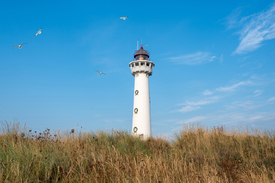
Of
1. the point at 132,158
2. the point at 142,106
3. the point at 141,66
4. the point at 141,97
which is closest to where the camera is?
the point at 132,158

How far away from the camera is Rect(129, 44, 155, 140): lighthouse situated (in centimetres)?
2545

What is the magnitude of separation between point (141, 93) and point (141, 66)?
12.5 ft

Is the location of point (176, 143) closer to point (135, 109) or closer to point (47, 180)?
point (47, 180)

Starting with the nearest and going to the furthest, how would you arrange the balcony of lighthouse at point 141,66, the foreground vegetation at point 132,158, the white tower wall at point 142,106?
1. the foreground vegetation at point 132,158
2. the white tower wall at point 142,106
3. the balcony of lighthouse at point 141,66

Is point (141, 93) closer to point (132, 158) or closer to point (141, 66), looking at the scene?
point (141, 66)

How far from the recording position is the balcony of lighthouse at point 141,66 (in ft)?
89.3

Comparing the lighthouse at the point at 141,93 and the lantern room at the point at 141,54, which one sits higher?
the lantern room at the point at 141,54

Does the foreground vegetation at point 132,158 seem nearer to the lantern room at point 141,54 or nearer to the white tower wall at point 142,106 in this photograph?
the white tower wall at point 142,106


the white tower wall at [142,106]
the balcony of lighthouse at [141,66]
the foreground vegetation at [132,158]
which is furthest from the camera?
the balcony of lighthouse at [141,66]

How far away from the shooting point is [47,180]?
5.17m

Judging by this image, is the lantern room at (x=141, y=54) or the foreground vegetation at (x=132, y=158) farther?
the lantern room at (x=141, y=54)

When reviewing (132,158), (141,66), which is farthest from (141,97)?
(132,158)

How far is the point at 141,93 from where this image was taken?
26359mm

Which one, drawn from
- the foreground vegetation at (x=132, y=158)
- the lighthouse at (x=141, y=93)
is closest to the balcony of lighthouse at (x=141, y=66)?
the lighthouse at (x=141, y=93)
